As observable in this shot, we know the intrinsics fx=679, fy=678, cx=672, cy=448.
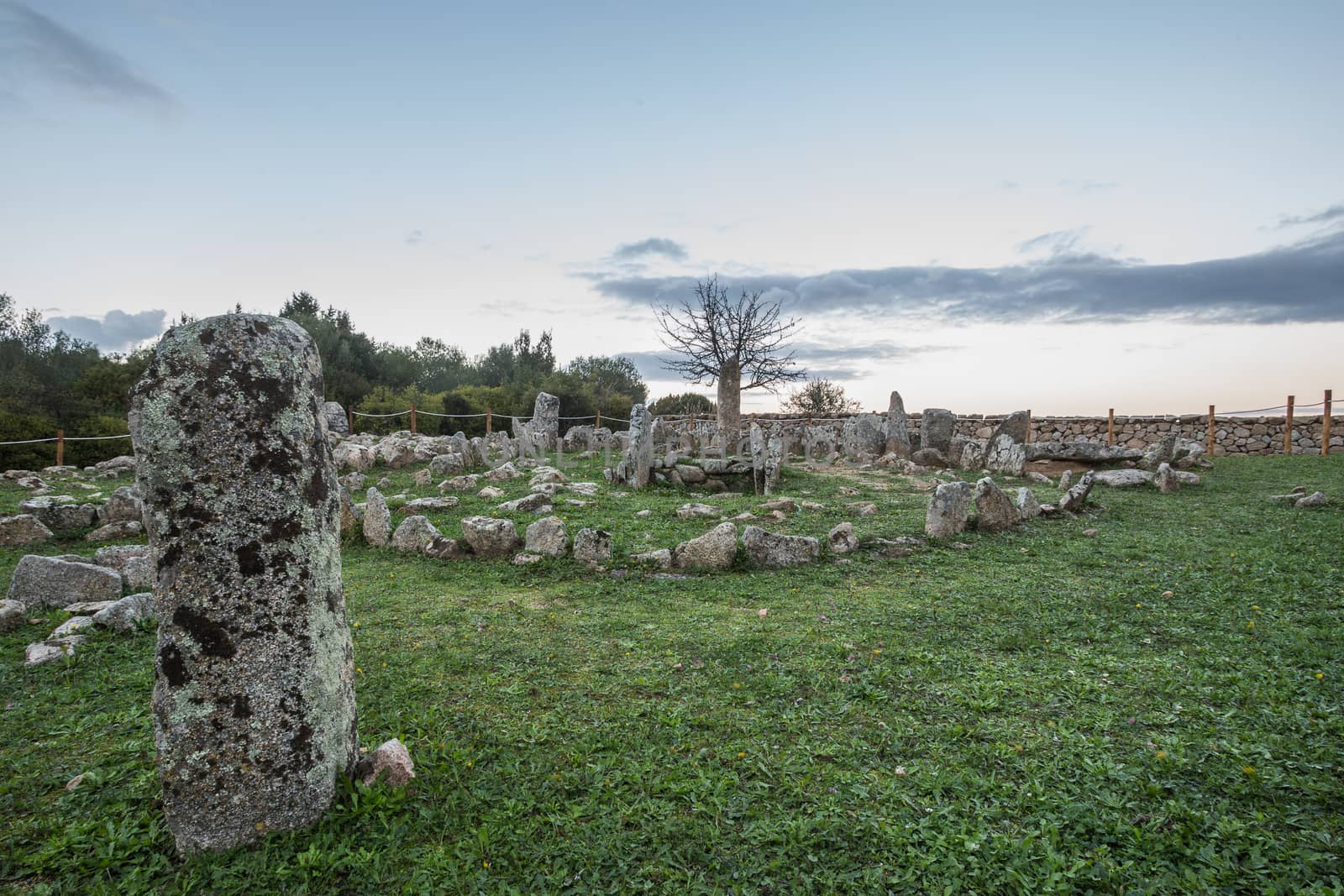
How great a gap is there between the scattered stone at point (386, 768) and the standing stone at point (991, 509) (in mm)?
8249

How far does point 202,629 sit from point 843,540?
6.86 meters

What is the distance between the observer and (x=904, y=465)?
1702 cm

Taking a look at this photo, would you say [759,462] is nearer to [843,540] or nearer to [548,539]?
[843,540]

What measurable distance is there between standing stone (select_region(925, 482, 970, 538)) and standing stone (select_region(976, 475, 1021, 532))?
1.39 feet

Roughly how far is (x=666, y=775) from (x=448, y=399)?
97.6 ft

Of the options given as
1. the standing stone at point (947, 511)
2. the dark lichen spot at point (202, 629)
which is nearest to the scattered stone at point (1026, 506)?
the standing stone at point (947, 511)

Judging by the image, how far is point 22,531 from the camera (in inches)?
355

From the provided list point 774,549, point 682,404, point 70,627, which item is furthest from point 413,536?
point 682,404

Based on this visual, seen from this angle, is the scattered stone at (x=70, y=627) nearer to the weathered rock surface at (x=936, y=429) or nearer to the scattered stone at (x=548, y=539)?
the scattered stone at (x=548, y=539)

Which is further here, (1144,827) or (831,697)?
(831,697)

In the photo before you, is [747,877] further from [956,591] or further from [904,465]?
[904,465]

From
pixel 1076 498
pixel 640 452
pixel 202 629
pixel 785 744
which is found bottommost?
pixel 785 744

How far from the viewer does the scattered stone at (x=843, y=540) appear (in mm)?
8195

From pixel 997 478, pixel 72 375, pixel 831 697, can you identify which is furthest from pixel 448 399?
pixel 831 697
